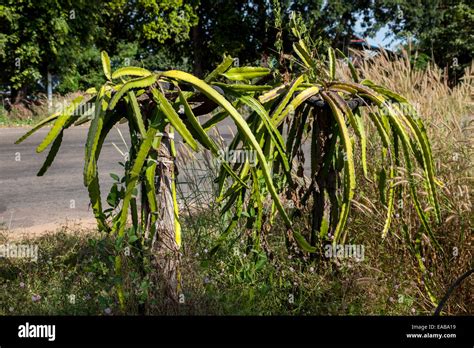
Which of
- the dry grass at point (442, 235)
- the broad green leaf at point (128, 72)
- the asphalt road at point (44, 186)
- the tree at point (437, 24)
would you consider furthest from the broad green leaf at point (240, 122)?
the tree at point (437, 24)

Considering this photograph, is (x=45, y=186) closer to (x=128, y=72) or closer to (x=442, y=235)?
(x=442, y=235)

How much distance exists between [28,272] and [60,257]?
24 cm

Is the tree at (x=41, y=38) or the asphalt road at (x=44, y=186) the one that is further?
the tree at (x=41, y=38)

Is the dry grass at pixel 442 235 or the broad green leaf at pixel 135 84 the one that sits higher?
the broad green leaf at pixel 135 84

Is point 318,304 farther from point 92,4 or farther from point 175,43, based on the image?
point 175,43

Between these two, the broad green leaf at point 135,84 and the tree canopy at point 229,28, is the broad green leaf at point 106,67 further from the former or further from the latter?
the tree canopy at point 229,28

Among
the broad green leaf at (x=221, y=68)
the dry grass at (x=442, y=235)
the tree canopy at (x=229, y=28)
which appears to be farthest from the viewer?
the tree canopy at (x=229, y=28)

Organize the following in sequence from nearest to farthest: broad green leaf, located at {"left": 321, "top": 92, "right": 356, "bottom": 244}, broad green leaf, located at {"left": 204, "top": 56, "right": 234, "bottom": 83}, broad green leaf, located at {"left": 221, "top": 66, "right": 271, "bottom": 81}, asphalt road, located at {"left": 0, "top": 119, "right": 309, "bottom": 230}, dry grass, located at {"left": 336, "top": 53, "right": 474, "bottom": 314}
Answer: broad green leaf, located at {"left": 204, "top": 56, "right": 234, "bottom": 83}
broad green leaf, located at {"left": 221, "top": 66, "right": 271, "bottom": 81}
broad green leaf, located at {"left": 321, "top": 92, "right": 356, "bottom": 244}
dry grass, located at {"left": 336, "top": 53, "right": 474, "bottom": 314}
asphalt road, located at {"left": 0, "top": 119, "right": 309, "bottom": 230}

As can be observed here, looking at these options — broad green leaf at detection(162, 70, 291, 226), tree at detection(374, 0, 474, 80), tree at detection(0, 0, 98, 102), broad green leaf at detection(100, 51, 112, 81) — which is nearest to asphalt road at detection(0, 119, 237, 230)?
broad green leaf at detection(100, 51, 112, 81)

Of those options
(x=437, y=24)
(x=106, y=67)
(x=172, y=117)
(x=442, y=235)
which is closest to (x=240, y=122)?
(x=172, y=117)

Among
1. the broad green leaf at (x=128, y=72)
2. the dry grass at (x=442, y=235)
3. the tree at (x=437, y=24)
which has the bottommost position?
the dry grass at (x=442, y=235)

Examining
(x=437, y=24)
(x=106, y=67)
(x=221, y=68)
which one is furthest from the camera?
(x=437, y=24)

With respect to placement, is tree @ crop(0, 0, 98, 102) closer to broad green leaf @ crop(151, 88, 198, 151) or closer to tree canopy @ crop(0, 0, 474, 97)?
tree canopy @ crop(0, 0, 474, 97)

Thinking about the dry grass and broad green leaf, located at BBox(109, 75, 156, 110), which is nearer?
broad green leaf, located at BBox(109, 75, 156, 110)
